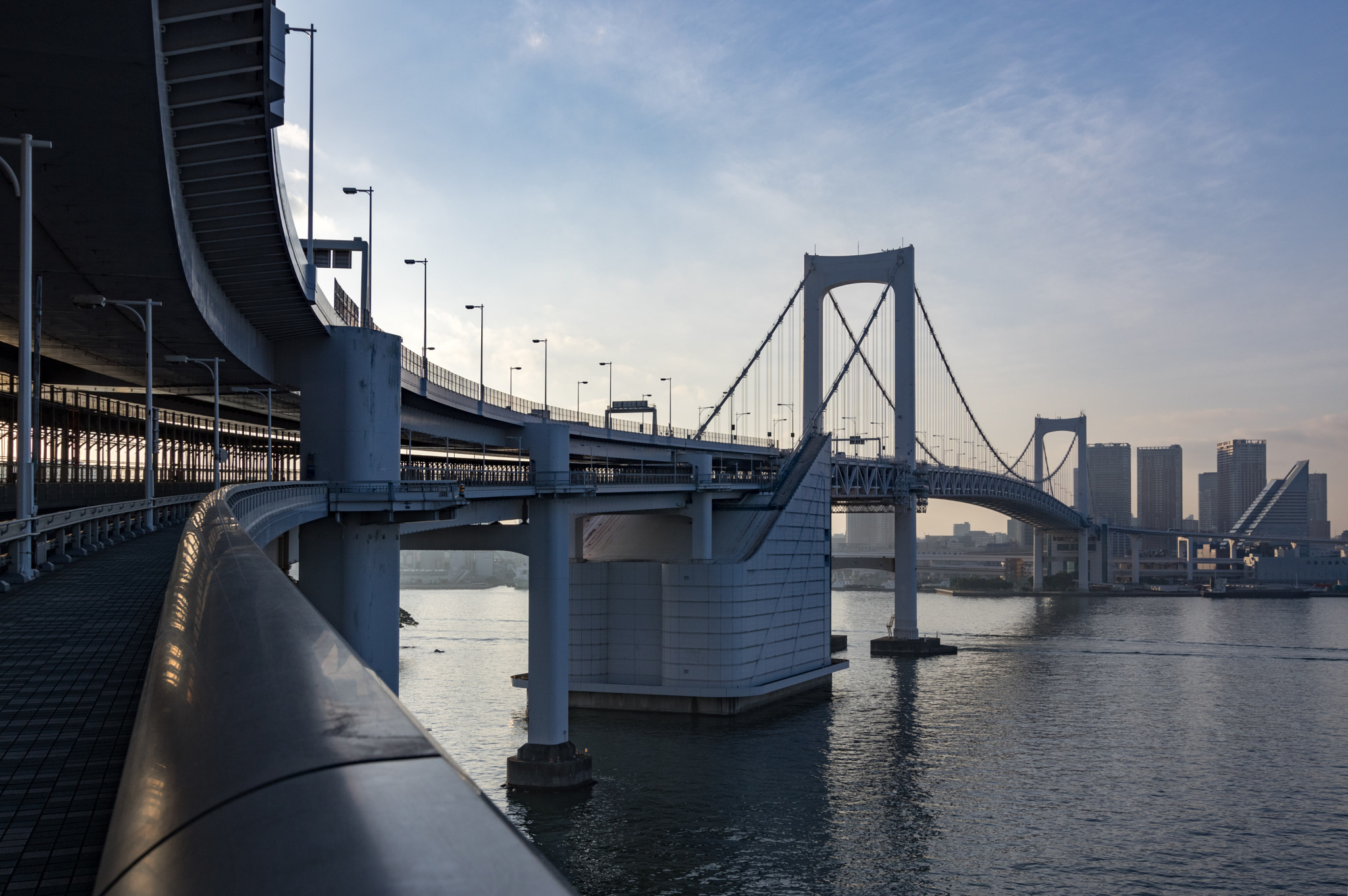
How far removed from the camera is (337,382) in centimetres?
2853

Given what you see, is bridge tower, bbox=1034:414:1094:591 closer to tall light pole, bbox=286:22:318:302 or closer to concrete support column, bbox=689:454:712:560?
concrete support column, bbox=689:454:712:560

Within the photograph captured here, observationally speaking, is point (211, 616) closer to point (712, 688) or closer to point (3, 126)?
point (3, 126)

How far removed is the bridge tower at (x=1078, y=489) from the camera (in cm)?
14001

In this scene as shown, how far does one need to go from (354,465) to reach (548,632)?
37.0 ft

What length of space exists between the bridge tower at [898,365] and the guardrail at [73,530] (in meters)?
54.4

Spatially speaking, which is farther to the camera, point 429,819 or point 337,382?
point 337,382

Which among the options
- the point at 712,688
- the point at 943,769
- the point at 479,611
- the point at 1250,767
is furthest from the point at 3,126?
the point at 479,611

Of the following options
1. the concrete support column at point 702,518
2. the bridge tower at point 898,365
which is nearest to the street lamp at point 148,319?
the concrete support column at point 702,518

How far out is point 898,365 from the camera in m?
80.1

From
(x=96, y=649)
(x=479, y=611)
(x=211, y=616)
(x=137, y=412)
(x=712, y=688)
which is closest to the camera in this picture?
(x=211, y=616)

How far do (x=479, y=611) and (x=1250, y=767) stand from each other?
93696mm

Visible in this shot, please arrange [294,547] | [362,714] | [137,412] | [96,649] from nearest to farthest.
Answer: [362,714], [96,649], [294,547], [137,412]

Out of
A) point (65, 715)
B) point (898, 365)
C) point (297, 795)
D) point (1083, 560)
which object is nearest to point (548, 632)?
point (65, 715)

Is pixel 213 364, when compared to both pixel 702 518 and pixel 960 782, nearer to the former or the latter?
pixel 702 518
